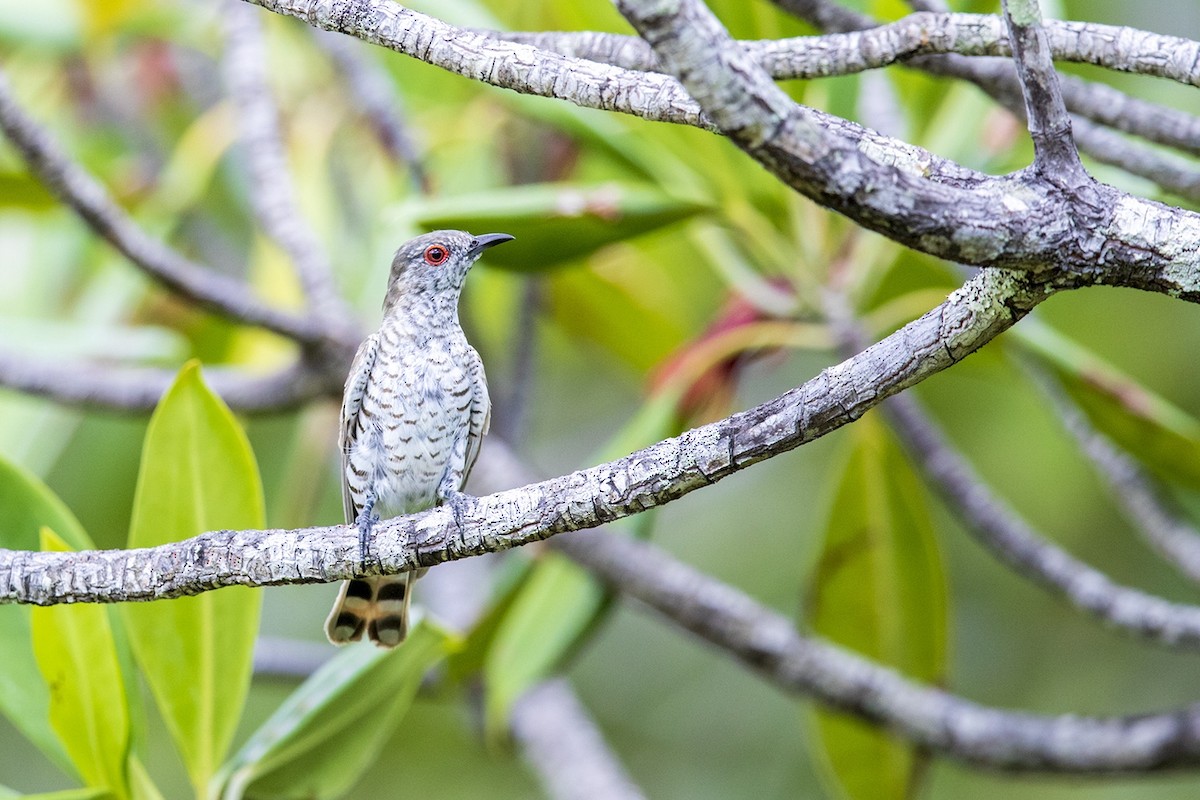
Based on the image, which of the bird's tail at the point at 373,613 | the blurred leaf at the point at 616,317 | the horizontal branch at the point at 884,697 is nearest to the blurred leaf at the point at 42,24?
the blurred leaf at the point at 616,317

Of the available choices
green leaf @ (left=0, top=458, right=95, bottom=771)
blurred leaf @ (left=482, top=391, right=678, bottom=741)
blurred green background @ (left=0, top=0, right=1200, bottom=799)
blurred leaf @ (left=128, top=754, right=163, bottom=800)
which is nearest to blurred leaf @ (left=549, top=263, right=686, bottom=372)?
blurred green background @ (left=0, top=0, right=1200, bottom=799)

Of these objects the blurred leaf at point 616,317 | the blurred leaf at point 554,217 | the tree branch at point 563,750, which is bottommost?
the tree branch at point 563,750

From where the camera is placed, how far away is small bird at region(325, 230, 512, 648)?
8.25ft

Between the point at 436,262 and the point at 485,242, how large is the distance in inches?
5.1

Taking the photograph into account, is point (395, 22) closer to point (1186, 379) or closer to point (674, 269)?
point (674, 269)

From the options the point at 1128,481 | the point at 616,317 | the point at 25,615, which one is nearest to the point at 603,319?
the point at 616,317

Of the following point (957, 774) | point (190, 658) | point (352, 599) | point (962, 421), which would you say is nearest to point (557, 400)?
point (962, 421)

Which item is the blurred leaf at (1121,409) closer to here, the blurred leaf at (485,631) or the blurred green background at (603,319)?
the blurred green background at (603,319)

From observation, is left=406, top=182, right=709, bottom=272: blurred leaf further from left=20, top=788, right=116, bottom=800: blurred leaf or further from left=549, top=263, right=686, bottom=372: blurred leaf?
left=20, top=788, right=116, bottom=800: blurred leaf

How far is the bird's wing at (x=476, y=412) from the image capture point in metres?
2.59

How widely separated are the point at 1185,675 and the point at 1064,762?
209cm

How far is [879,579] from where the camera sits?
296cm

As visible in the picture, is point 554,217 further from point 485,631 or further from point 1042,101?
point 1042,101

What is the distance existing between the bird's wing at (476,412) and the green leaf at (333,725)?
23.3 inches
